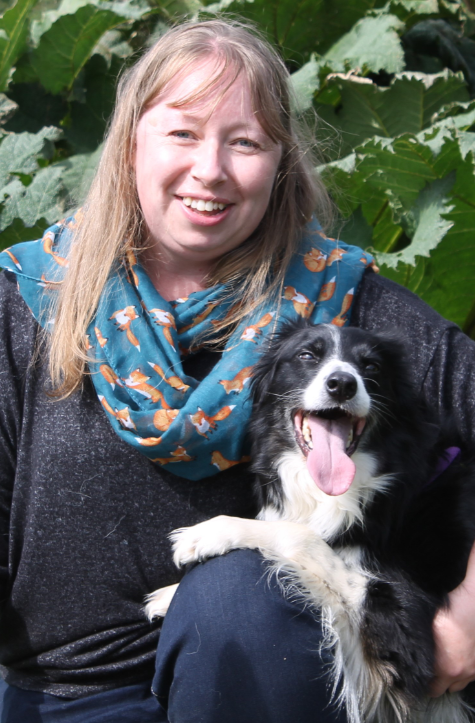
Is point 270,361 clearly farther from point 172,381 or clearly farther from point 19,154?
point 19,154

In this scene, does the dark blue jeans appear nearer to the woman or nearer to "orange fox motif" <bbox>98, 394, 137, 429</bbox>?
the woman

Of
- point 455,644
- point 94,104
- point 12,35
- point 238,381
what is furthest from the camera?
point 94,104

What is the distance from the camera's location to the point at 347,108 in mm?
3566

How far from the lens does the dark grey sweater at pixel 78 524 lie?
6.28 ft

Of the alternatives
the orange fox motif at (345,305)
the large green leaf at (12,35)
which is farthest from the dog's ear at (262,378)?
the large green leaf at (12,35)

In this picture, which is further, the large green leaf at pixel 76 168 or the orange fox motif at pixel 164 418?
the large green leaf at pixel 76 168

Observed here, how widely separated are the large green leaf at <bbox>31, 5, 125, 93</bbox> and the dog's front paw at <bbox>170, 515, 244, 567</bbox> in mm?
2789

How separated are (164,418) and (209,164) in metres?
0.67

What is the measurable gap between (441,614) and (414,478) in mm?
342

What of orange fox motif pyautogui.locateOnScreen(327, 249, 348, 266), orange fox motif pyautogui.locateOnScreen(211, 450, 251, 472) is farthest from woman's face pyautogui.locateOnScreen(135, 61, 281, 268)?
orange fox motif pyautogui.locateOnScreen(211, 450, 251, 472)

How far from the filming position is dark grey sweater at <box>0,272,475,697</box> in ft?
6.28

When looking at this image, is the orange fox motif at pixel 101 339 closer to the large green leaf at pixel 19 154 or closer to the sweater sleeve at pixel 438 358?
the sweater sleeve at pixel 438 358

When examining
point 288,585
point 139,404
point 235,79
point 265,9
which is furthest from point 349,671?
point 265,9

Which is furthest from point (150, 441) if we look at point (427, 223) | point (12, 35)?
point (12, 35)
